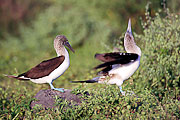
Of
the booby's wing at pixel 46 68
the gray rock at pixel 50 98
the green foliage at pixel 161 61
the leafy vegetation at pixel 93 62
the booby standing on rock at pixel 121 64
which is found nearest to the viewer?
the leafy vegetation at pixel 93 62

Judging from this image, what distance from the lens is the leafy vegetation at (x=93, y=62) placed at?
154 inches

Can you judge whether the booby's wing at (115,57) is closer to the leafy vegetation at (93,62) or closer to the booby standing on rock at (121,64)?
the booby standing on rock at (121,64)

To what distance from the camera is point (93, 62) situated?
337 inches

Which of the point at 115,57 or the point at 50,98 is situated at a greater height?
the point at 115,57

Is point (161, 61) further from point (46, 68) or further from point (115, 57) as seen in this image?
point (46, 68)

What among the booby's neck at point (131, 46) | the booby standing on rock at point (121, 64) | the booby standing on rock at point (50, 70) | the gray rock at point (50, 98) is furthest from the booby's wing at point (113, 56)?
the gray rock at point (50, 98)

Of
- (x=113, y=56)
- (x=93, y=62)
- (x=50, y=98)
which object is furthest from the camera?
(x=93, y=62)

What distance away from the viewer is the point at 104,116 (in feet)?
12.5

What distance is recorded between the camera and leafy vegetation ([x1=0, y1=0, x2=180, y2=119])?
12.8 ft

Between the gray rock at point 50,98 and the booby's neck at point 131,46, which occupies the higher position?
the booby's neck at point 131,46

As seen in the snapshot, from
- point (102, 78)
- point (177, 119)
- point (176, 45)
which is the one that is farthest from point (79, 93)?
point (176, 45)

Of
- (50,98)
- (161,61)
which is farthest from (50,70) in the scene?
(161,61)

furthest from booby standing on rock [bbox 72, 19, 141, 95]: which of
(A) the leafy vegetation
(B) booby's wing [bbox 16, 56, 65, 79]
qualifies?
(B) booby's wing [bbox 16, 56, 65, 79]

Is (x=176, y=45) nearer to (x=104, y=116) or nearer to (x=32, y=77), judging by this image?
(x=104, y=116)
